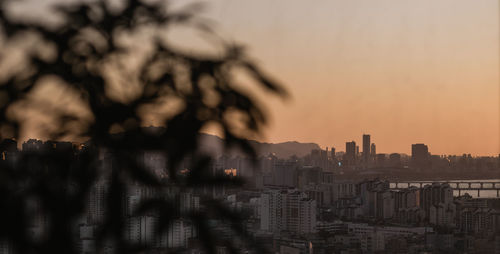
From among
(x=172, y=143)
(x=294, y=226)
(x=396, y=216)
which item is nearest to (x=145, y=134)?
(x=172, y=143)

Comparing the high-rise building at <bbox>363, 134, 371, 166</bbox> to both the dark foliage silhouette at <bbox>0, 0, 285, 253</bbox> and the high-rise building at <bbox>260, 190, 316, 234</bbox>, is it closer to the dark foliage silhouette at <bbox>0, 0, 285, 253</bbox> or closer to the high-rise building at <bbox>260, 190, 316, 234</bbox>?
the high-rise building at <bbox>260, 190, 316, 234</bbox>

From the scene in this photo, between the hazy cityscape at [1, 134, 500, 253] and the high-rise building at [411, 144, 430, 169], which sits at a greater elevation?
the high-rise building at [411, 144, 430, 169]

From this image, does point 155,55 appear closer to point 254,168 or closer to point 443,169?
point 254,168

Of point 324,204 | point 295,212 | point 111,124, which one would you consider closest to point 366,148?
point 295,212

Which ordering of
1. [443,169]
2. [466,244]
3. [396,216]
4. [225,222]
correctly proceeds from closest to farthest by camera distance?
1. [225,222]
2. [466,244]
3. [443,169]
4. [396,216]

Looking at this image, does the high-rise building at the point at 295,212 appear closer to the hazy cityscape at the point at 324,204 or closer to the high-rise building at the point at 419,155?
the hazy cityscape at the point at 324,204

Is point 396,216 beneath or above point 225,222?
beneath

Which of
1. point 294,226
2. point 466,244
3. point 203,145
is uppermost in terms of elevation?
point 203,145

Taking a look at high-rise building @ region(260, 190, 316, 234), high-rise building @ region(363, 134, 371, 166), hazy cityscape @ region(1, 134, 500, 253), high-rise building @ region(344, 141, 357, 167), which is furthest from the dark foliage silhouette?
high-rise building @ region(363, 134, 371, 166)
